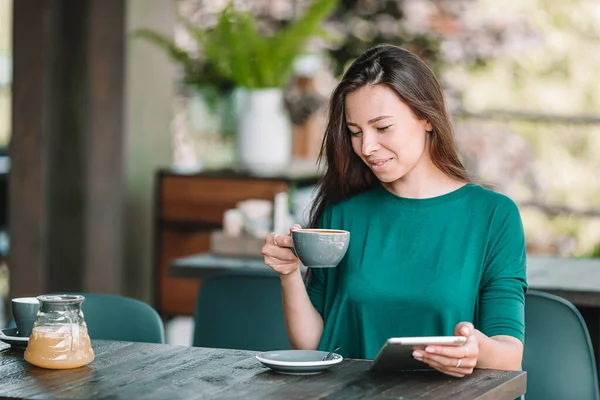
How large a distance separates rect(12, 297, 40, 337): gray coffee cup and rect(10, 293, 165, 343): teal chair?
497 millimetres

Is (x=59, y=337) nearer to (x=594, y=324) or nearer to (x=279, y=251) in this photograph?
(x=279, y=251)

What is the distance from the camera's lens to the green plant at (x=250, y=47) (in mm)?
4941

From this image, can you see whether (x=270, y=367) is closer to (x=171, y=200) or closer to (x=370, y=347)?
(x=370, y=347)

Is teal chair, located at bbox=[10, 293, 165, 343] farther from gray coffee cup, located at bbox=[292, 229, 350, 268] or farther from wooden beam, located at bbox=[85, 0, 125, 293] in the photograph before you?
wooden beam, located at bbox=[85, 0, 125, 293]

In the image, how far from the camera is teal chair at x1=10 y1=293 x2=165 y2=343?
8.71 ft

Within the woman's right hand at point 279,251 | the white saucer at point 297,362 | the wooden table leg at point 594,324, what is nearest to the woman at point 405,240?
the woman's right hand at point 279,251

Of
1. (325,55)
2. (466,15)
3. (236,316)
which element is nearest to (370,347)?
(236,316)

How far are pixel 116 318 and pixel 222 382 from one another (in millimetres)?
886

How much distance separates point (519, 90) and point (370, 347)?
547 cm

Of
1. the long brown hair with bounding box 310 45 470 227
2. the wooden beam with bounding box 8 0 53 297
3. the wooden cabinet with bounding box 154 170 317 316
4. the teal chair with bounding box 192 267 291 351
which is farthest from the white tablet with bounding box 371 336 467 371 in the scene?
the wooden beam with bounding box 8 0 53 297

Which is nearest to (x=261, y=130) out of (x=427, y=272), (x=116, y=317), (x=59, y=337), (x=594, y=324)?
(x=594, y=324)

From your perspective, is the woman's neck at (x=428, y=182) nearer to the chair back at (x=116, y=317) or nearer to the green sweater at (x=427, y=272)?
the green sweater at (x=427, y=272)

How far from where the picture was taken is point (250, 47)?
495cm

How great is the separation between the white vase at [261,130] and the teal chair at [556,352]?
2446 mm
